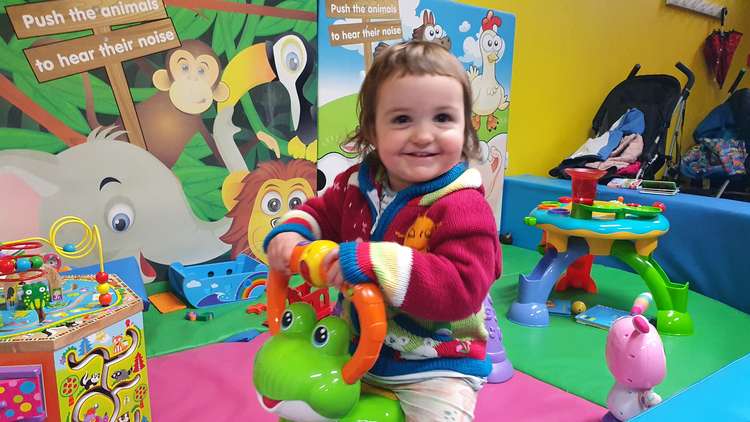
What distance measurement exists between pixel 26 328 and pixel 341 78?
148 centimetres

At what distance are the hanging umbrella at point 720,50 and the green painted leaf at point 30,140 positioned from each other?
4239 millimetres

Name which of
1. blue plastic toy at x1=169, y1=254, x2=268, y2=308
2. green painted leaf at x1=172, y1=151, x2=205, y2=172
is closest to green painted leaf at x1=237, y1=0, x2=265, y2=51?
green painted leaf at x1=172, y1=151, x2=205, y2=172

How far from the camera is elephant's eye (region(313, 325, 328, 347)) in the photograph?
0.71 m

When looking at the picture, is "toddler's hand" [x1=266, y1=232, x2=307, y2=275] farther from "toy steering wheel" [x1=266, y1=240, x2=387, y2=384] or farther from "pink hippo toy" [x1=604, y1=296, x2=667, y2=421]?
"pink hippo toy" [x1=604, y1=296, x2=667, y2=421]

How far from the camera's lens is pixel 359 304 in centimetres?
65

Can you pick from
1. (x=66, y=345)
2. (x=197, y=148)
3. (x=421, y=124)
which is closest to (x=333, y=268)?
(x=421, y=124)

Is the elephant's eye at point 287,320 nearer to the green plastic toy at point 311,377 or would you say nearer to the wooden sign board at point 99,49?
the green plastic toy at point 311,377

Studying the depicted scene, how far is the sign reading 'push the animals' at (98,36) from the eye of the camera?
60.8 inches

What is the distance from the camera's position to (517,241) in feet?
9.25

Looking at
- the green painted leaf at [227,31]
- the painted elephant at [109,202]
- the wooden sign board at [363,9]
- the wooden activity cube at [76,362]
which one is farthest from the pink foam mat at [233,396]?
the wooden sign board at [363,9]

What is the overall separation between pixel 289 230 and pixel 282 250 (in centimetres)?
8

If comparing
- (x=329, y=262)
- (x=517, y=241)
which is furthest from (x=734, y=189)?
(x=329, y=262)

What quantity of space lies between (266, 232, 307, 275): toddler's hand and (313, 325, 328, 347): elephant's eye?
0.32 ft

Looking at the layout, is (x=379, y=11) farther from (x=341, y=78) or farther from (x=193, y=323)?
(x=193, y=323)
